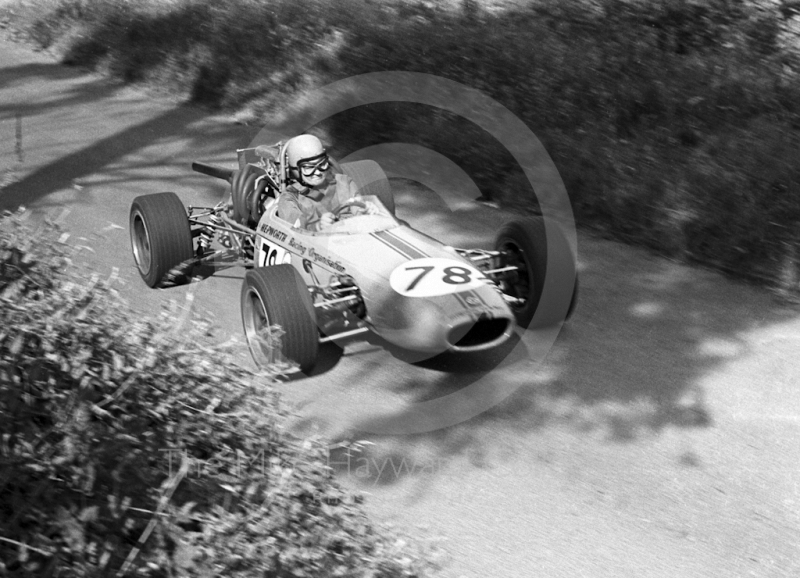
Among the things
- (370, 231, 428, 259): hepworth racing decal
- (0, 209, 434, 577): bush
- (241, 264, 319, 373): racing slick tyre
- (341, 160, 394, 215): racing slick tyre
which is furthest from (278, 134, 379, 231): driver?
(0, 209, 434, 577): bush

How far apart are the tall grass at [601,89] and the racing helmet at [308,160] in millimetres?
3169

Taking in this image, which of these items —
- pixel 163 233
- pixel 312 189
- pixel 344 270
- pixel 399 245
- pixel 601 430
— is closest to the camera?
pixel 601 430

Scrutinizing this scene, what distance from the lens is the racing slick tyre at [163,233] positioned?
7.52 meters

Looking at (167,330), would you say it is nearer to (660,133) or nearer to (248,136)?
(660,133)

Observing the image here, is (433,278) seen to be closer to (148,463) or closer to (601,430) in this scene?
(601,430)

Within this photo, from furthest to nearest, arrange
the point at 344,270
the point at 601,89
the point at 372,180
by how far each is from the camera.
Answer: the point at 601,89
the point at 372,180
the point at 344,270

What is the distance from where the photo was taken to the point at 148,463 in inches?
143

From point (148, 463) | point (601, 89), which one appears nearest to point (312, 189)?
point (148, 463)

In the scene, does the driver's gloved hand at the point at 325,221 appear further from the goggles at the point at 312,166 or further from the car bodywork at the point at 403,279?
the goggles at the point at 312,166

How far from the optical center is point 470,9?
39.0 ft

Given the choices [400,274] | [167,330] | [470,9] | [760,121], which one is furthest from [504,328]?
[470,9]

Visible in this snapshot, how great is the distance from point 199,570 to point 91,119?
34.7ft

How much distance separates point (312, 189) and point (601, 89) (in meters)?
4.10

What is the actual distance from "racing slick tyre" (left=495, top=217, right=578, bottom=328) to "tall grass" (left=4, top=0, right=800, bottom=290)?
2084mm
